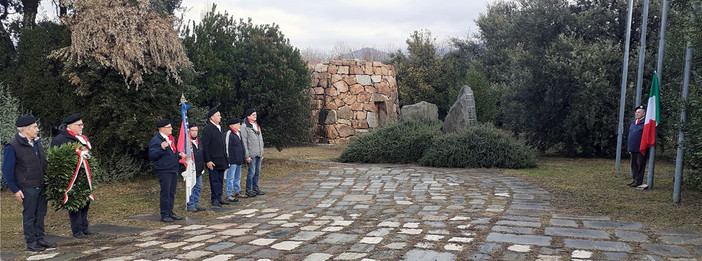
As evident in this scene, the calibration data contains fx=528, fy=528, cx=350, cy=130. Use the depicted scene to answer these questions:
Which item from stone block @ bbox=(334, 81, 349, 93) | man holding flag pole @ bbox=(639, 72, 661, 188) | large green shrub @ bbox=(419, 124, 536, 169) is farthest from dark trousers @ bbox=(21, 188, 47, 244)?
stone block @ bbox=(334, 81, 349, 93)

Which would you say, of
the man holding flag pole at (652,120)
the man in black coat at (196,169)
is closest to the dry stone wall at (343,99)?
the man holding flag pole at (652,120)

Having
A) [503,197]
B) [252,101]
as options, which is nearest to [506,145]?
[503,197]

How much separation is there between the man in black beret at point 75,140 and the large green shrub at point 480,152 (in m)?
8.67

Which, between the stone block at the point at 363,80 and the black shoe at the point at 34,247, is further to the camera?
the stone block at the point at 363,80

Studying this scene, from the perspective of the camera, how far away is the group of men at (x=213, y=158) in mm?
6922

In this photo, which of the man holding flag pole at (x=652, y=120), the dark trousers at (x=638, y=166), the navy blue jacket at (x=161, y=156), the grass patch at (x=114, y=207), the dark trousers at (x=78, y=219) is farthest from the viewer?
the dark trousers at (x=638, y=166)

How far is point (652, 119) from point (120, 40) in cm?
952

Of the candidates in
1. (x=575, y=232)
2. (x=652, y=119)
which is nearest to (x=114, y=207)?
(x=575, y=232)

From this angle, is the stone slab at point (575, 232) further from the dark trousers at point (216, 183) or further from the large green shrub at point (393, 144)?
the large green shrub at point (393, 144)

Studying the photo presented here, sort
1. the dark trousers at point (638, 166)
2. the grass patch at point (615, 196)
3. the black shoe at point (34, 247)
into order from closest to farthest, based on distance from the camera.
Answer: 1. the black shoe at point (34, 247)
2. the grass patch at point (615, 196)
3. the dark trousers at point (638, 166)

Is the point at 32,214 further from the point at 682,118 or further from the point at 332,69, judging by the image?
the point at 332,69

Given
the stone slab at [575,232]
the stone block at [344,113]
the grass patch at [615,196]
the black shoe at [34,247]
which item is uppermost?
the stone block at [344,113]

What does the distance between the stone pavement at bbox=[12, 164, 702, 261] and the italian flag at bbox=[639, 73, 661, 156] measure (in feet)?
6.68

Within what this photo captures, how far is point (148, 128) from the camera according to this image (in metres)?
10.4
